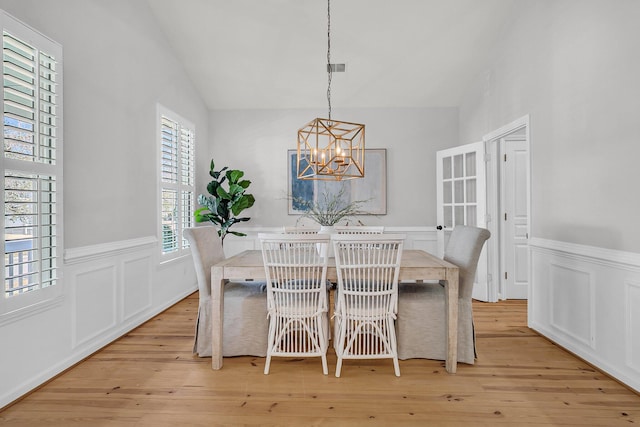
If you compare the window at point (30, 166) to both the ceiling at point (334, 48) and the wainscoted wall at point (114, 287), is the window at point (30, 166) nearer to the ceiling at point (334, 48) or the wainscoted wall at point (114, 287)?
the wainscoted wall at point (114, 287)

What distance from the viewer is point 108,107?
3047 millimetres

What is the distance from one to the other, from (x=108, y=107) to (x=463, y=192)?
3986 mm

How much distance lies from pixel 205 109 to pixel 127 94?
79.2 inches

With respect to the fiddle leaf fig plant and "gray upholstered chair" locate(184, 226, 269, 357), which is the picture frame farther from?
"gray upholstered chair" locate(184, 226, 269, 357)

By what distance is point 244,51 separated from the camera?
432 centimetres

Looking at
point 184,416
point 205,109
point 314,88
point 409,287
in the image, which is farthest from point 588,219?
point 205,109

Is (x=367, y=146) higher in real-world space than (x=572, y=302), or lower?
higher

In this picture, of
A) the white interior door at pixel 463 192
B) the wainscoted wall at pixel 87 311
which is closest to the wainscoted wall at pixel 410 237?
the white interior door at pixel 463 192

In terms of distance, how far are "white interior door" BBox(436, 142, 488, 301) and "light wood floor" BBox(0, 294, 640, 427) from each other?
59.1 inches

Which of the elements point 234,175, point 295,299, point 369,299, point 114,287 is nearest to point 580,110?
point 369,299

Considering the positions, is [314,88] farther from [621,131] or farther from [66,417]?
[66,417]

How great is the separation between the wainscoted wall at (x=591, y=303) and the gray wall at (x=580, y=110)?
0.12 meters

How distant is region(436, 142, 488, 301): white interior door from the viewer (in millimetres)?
4211

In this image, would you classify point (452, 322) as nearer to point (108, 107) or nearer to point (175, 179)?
point (108, 107)
